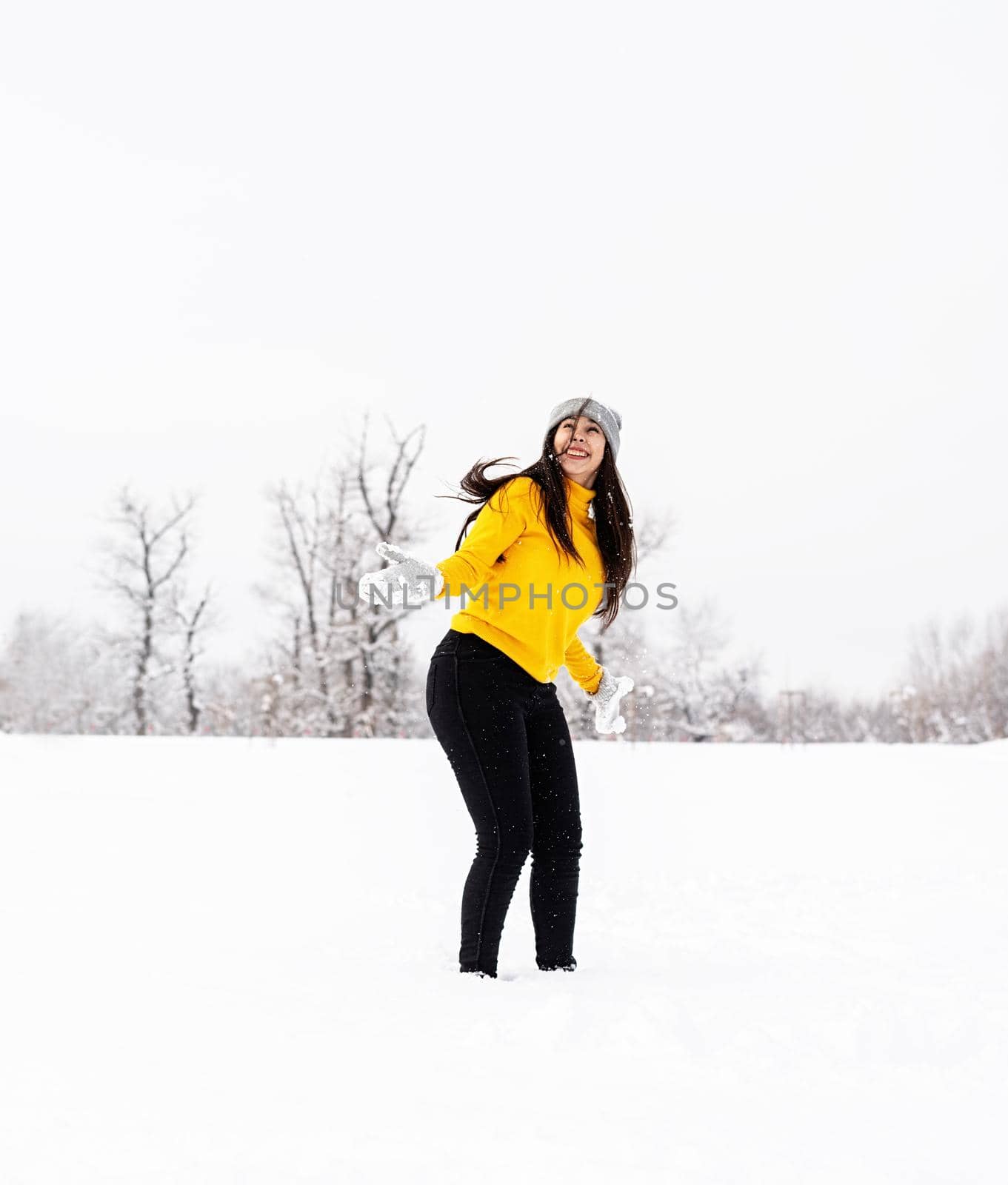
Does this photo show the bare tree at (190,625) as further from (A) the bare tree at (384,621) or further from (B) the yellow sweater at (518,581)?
(B) the yellow sweater at (518,581)

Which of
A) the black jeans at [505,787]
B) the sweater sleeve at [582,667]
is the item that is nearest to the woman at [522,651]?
the black jeans at [505,787]

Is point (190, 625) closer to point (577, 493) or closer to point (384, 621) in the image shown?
point (384, 621)

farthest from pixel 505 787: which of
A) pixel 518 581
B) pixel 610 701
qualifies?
pixel 610 701

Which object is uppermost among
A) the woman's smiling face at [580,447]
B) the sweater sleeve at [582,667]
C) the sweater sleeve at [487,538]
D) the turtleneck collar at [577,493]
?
the woman's smiling face at [580,447]

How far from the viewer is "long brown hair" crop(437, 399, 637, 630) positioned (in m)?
2.86

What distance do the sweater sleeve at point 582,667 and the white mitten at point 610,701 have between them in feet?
0.08

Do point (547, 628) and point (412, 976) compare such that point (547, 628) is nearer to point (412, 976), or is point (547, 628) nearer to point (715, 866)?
point (412, 976)

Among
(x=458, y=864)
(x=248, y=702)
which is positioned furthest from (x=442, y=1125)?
(x=248, y=702)

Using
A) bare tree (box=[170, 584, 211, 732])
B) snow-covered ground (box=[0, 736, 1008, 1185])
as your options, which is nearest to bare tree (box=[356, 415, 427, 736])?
bare tree (box=[170, 584, 211, 732])

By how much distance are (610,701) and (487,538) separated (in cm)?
99

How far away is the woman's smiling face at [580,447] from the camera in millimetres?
2971

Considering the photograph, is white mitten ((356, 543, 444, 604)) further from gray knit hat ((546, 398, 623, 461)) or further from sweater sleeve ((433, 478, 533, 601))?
gray knit hat ((546, 398, 623, 461))

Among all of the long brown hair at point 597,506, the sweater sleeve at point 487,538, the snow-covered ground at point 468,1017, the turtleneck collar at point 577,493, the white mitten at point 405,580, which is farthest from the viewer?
the turtleneck collar at point 577,493

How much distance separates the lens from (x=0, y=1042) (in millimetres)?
1852
